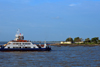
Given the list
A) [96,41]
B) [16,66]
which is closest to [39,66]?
[16,66]

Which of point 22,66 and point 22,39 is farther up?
point 22,39

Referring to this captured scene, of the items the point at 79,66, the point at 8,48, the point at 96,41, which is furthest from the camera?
the point at 96,41

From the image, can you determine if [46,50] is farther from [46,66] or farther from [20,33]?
[46,66]

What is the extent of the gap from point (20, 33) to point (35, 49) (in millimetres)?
9618

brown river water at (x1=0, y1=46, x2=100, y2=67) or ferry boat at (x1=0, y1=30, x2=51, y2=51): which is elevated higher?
ferry boat at (x1=0, y1=30, x2=51, y2=51)

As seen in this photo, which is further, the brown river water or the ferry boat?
the ferry boat

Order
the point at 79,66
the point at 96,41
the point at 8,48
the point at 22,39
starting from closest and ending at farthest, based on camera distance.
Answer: the point at 79,66 < the point at 8,48 < the point at 22,39 < the point at 96,41

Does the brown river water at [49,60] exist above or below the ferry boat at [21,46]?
below

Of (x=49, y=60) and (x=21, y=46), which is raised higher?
(x=21, y=46)

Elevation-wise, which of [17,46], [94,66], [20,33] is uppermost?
[20,33]

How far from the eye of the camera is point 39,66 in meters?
33.0

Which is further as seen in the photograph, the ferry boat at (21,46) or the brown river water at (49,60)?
the ferry boat at (21,46)

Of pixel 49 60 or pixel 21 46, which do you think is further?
pixel 21 46

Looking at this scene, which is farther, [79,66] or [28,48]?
[28,48]
